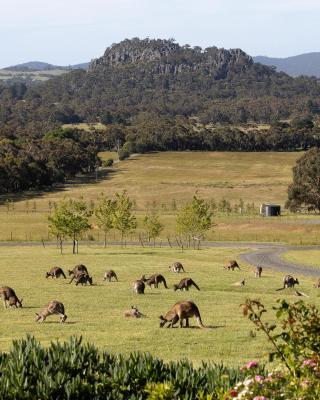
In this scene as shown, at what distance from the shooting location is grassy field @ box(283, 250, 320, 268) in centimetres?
6866

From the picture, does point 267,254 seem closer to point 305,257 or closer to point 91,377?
point 305,257

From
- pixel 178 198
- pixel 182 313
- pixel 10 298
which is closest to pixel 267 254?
pixel 10 298

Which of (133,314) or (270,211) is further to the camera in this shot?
(270,211)

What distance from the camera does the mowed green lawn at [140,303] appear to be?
25953 millimetres

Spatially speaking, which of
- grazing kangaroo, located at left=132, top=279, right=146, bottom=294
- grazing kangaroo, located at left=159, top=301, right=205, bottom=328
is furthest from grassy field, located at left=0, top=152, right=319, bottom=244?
grazing kangaroo, located at left=159, top=301, right=205, bottom=328

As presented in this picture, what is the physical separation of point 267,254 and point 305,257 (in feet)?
16.2

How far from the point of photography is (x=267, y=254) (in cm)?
7688

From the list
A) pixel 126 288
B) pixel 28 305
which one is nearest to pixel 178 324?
pixel 28 305

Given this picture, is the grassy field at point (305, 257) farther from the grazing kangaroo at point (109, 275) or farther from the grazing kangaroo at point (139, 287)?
the grazing kangaroo at point (139, 287)

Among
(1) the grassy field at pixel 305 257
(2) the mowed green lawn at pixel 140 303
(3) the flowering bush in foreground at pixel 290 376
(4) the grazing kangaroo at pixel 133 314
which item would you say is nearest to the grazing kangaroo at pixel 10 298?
(2) the mowed green lawn at pixel 140 303

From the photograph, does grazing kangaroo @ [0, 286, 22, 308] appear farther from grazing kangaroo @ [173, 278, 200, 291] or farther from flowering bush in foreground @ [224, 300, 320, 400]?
flowering bush in foreground @ [224, 300, 320, 400]

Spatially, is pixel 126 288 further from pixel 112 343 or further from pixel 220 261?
pixel 220 261

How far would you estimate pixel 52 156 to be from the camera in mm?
179625

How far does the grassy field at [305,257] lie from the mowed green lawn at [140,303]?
737cm
